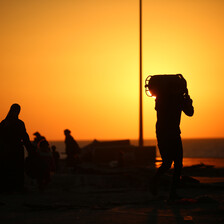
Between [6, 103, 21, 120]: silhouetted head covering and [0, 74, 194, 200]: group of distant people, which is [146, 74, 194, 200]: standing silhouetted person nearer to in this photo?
[0, 74, 194, 200]: group of distant people

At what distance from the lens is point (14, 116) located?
1192cm

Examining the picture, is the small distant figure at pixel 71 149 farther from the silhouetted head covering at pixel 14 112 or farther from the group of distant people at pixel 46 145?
the silhouetted head covering at pixel 14 112

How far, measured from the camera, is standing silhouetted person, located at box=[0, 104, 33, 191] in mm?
11945

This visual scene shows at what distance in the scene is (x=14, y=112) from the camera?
38.9 ft

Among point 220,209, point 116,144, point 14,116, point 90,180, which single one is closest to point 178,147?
point 220,209

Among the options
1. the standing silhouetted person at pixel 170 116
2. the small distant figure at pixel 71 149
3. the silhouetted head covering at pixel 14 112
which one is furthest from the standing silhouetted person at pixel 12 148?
the small distant figure at pixel 71 149

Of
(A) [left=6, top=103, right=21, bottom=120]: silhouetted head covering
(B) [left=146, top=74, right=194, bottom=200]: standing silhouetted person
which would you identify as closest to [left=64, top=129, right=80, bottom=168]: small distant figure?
(A) [left=6, top=103, right=21, bottom=120]: silhouetted head covering

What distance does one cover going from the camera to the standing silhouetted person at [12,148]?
1195 centimetres

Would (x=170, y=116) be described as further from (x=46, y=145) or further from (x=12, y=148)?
(x=46, y=145)

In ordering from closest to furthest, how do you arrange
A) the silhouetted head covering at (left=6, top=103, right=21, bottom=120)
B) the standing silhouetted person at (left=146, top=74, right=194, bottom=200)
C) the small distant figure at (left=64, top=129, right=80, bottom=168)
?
the standing silhouetted person at (left=146, top=74, right=194, bottom=200) < the silhouetted head covering at (left=6, top=103, right=21, bottom=120) < the small distant figure at (left=64, top=129, right=80, bottom=168)

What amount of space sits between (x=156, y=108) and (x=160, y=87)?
348 mm

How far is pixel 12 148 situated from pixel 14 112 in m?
0.78

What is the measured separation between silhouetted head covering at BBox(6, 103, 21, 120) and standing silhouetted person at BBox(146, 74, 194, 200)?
3306 mm

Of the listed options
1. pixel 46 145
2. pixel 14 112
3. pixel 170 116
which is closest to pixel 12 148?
pixel 14 112
